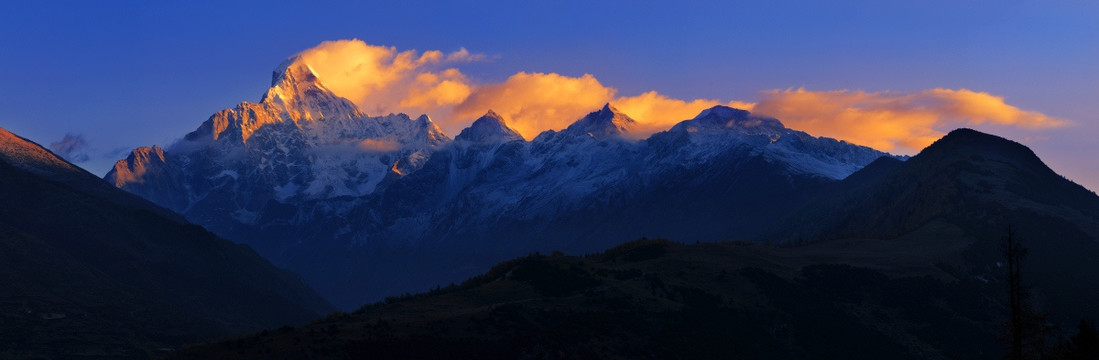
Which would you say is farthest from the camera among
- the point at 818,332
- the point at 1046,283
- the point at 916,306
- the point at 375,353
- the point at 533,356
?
the point at 1046,283

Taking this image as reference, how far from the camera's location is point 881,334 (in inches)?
6914

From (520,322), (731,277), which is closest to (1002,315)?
(731,277)

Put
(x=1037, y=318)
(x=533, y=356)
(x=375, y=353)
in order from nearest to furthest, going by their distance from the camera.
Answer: (x=1037, y=318) → (x=375, y=353) → (x=533, y=356)

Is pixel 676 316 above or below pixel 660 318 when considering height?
above

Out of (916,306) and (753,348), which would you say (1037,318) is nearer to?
(753,348)

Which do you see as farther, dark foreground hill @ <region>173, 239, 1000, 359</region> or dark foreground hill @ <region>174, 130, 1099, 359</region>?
dark foreground hill @ <region>174, 130, 1099, 359</region>

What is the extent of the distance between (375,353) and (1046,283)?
12620 cm

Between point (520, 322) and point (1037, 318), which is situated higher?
point (520, 322)

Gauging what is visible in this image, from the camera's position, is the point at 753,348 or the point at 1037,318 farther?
the point at 753,348

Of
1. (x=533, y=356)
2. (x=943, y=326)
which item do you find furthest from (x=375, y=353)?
(x=943, y=326)

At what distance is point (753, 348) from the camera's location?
163m

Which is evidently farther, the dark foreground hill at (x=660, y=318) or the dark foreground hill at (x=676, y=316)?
the dark foreground hill at (x=676, y=316)

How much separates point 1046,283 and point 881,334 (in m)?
42.9

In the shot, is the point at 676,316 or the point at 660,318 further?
the point at 676,316
